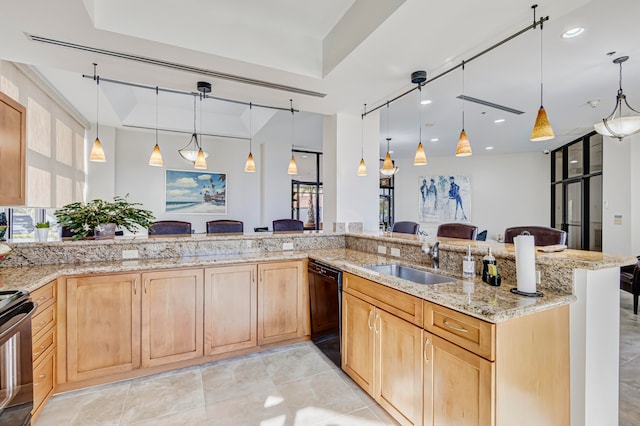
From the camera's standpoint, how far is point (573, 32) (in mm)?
2646

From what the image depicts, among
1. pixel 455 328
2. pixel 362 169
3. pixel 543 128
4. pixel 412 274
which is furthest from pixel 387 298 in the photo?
pixel 362 169

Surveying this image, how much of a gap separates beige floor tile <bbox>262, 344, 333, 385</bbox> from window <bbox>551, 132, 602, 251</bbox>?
6546 millimetres

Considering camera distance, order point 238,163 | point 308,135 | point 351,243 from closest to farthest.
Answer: point 351,243 < point 308,135 < point 238,163

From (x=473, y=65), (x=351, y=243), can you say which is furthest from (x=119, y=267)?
(x=473, y=65)

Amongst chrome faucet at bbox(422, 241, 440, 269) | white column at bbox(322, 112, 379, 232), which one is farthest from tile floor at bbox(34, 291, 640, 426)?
white column at bbox(322, 112, 379, 232)

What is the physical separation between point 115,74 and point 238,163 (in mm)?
4128

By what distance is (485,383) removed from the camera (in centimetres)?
131

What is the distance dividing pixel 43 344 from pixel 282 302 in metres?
1.70

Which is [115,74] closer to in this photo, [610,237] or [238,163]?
[238,163]

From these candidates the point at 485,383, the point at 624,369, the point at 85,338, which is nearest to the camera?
the point at 485,383

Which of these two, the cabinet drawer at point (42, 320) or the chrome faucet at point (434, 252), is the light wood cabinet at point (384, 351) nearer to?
the chrome faucet at point (434, 252)

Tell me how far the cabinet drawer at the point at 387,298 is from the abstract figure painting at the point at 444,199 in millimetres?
7549

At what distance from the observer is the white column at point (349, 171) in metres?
4.43

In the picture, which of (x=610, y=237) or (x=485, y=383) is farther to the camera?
(x=610, y=237)
